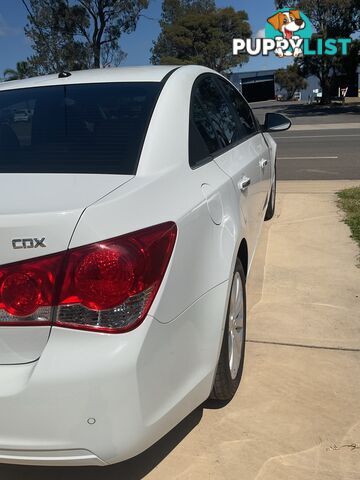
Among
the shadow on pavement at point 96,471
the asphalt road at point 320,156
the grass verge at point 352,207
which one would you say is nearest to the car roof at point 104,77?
the shadow on pavement at point 96,471

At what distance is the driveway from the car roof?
1.72 meters

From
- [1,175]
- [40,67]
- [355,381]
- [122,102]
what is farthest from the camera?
[40,67]

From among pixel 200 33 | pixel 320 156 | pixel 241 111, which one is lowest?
pixel 320 156

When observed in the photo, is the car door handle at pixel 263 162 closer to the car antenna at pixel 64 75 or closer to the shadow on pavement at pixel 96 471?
the car antenna at pixel 64 75

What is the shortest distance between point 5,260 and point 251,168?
7.19 ft

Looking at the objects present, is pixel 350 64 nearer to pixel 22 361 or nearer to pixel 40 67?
pixel 40 67

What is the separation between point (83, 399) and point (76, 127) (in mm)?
1343

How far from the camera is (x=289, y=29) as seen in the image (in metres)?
37.6

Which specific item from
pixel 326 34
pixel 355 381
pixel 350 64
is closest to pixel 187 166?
pixel 355 381

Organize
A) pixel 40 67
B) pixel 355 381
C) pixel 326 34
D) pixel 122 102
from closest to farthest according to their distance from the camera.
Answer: pixel 122 102 → pixel 355 381 → pixel 326 34 → pixel 40 67

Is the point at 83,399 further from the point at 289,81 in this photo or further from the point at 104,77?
the point at 289,81

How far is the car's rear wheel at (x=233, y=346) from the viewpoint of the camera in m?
2.52

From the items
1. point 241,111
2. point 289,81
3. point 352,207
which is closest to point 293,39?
point 289,81

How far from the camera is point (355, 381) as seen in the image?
2.90 m
